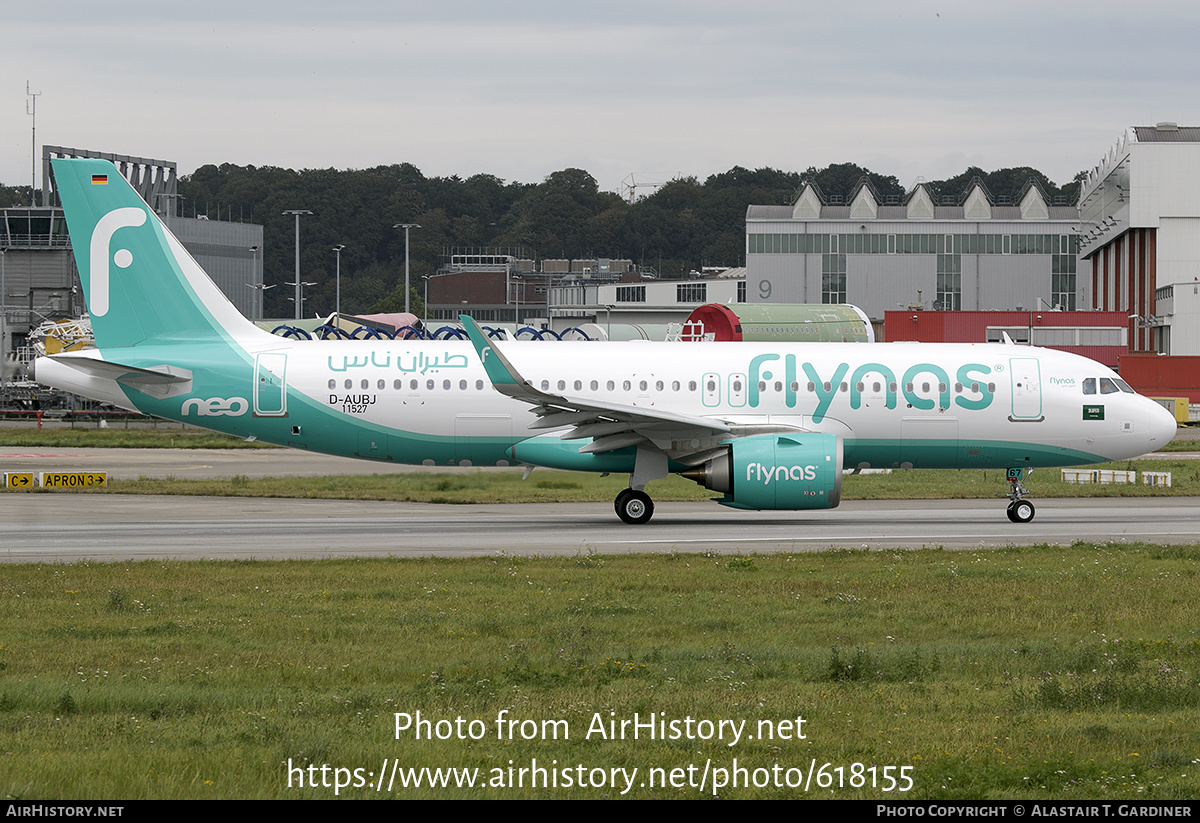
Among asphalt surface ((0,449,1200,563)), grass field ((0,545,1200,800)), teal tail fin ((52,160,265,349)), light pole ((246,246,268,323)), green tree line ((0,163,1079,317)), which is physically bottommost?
asphalt surface ((0,449,1200,563))

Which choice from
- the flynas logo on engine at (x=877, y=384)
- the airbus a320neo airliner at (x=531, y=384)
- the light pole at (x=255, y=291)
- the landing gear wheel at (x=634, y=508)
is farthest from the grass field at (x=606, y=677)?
the light pole at (x=255, y=291)

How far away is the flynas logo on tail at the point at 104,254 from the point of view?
2838cm

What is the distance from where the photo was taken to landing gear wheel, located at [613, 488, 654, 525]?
2734cm

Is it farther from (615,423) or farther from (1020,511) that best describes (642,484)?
(1020,511)

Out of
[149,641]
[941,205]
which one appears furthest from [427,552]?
[941,205]

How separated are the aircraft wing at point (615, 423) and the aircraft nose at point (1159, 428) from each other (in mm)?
8277

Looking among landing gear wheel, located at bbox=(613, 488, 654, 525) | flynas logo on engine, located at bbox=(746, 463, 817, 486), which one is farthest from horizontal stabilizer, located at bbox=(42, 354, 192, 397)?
flynas logo on engine, located at bbox=(746, 463, 817, 486)

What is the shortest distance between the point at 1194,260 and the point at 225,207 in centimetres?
13373

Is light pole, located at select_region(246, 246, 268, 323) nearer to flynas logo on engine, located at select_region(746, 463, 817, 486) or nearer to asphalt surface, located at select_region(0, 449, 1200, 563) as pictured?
asphalt surface, located at select_region(0, 449, 1200, 563)

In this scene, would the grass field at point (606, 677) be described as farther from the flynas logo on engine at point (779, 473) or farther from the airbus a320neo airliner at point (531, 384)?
the airbus a320neo airliner at point (531, 384)

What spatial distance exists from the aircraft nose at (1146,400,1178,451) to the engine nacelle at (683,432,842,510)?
7903mm

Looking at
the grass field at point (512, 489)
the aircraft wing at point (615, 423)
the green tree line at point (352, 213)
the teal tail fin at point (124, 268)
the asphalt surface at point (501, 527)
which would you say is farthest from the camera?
the green tree line at point (352, 213)

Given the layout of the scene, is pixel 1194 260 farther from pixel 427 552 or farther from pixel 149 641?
pixel 149 641

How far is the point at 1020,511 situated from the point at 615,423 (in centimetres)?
931
